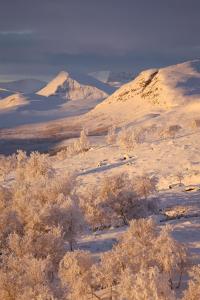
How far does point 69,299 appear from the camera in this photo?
2361cm

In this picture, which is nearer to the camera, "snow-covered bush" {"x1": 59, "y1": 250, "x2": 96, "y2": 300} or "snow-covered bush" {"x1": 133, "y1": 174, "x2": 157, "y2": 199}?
"snow-covered bush" {"x1": 59, "y1": 250, "x2": 96, "y2": 300}

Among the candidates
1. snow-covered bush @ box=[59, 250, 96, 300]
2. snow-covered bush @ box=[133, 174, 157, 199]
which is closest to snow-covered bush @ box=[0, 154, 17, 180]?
snow-covered bush @ box=[133, 174, 157, 199]

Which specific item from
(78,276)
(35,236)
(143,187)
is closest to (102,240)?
(35,236)

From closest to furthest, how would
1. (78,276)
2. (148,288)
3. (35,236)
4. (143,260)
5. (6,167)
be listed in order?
(148,288), (78,276), (143,260), (35,236), (6,167)

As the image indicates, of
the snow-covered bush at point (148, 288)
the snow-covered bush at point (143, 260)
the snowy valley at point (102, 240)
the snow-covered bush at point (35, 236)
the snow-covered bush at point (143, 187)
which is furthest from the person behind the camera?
the snow-covered bush at point (143, 187)

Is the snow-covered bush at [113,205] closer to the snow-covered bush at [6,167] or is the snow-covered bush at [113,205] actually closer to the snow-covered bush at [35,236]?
the snow-covered bush at [35,236]

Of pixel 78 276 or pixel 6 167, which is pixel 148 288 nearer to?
pixel 78 276

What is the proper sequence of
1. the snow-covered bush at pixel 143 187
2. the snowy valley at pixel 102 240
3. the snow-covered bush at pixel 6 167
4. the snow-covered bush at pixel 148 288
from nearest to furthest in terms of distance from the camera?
1. the snow-covered bush at pixel 148 288
2. the snowy valley at pixel 102 240
3. the snow-covered bush at pixel 143 187
4. the snow-covered bush at pixel 6 167

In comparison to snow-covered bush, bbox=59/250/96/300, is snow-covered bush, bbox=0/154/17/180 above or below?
below

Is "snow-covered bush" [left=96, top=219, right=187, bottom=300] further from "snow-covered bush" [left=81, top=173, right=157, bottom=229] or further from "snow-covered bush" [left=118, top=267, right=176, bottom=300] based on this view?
"snow-covered bush" [left=81, top=173, right=157, bottom=229]

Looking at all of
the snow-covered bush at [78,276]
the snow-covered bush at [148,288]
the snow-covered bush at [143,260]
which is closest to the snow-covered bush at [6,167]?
the snow-covered bush at [143,260]

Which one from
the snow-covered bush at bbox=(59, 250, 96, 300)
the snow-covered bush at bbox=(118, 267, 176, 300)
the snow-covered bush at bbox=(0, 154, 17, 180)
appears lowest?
the snow-covered bush at bbox=(0, 154, 17, 180)

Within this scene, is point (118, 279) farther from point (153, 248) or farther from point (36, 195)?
point (36, 195)

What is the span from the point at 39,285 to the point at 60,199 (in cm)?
1491
